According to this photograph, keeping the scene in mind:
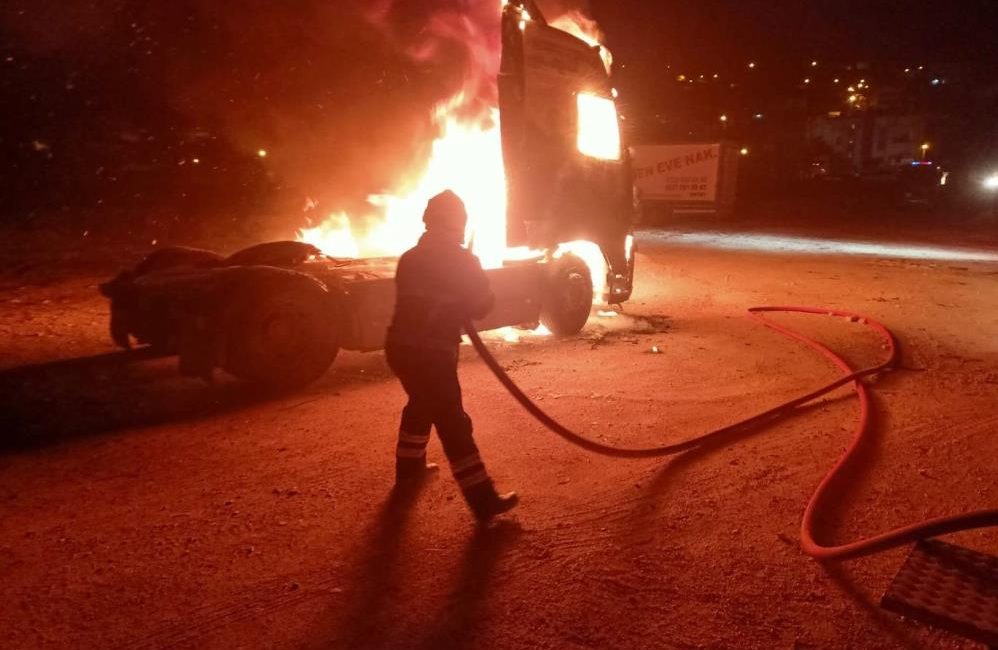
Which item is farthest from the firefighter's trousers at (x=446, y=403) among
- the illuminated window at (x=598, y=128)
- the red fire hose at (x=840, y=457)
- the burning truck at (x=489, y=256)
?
the illuminated window at (x=598, y=128)

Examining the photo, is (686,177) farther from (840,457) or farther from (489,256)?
(840,457)

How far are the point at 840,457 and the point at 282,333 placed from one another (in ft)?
14.1

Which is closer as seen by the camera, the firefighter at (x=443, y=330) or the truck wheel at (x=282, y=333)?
the firefighter at (x=443, y=330)

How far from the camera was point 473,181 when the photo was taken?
8.52 m

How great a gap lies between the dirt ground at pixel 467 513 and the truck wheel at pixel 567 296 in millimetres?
551

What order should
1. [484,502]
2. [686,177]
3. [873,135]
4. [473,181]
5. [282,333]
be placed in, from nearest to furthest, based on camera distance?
[484,502] < [282,333] < [473,181] < [686,177] < [873,135]

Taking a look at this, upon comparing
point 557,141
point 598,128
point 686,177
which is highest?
point 598,128

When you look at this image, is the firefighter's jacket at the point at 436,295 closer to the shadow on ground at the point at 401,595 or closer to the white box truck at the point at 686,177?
the shadow on ground at the point at 401,595

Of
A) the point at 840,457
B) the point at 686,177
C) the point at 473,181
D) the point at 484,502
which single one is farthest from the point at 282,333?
the point at 686,177

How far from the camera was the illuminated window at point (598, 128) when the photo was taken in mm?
7879

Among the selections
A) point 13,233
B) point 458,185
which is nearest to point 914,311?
point 458,185

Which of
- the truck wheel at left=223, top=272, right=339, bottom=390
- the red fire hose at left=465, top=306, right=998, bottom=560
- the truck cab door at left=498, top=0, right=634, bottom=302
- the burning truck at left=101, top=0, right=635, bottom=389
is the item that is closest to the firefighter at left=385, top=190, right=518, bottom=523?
the red fire hose at left=465, top=306, right=998, bottom=560

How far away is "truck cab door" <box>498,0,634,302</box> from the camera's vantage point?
711 cm

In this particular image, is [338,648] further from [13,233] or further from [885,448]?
[13,233]
